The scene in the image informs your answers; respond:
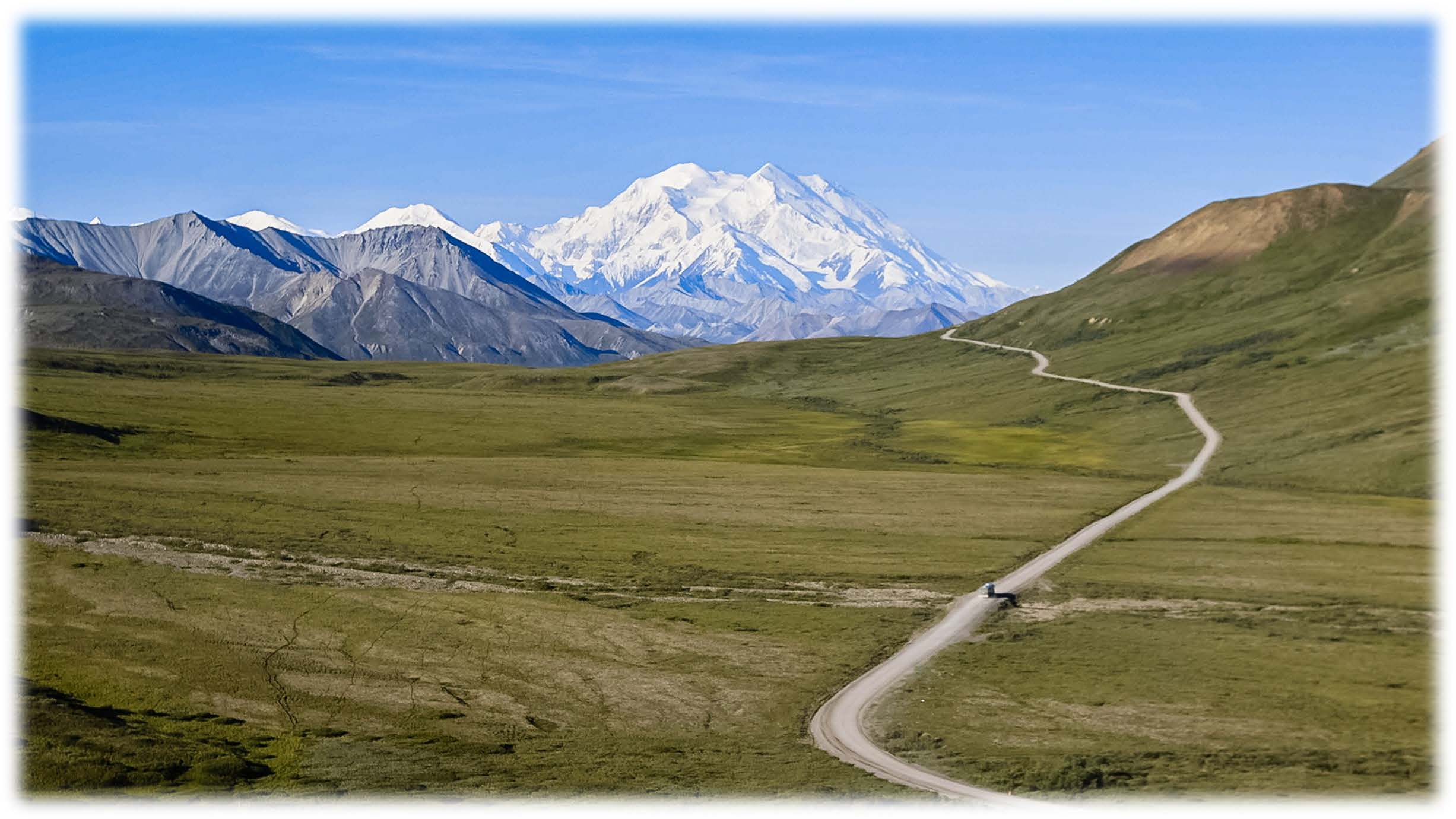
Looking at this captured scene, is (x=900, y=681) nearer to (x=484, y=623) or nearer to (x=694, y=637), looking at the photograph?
(x=694, y=637)

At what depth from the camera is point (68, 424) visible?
Result: 189 m

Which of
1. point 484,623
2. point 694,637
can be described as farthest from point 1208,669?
point 484,623

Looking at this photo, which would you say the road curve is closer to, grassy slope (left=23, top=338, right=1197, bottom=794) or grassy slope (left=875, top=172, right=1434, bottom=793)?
grassy slope (left=875, top=172, right=1434, bottom=793)

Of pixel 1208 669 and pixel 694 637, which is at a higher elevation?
pixel 694 637

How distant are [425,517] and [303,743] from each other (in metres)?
73.1

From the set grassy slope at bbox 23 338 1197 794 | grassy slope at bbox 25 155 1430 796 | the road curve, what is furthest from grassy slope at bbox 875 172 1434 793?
grassy slope at bbox 23 338 1197 794

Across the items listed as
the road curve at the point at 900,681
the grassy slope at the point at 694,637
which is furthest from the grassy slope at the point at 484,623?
the road curve at the point at 900,681

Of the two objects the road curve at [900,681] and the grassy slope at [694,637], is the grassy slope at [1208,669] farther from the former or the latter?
the road curve at [900,681]

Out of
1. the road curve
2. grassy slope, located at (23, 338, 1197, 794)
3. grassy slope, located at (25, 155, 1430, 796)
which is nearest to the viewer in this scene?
the road curve

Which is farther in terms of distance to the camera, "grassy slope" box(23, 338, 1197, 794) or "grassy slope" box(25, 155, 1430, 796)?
"grassy slope" box(25, 155, 1430, 796)

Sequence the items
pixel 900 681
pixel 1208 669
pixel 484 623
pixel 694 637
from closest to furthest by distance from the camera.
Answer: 1. pixel 900 681
2. pixel 1208 669
3. pixel 694 637
4. pixel 484 623

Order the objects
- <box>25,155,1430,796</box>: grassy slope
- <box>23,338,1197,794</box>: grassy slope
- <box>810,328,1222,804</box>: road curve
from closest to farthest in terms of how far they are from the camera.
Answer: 1. <box>810,328,1222,804</box>: road curve
2. <box>23,338,1197,794</box>: grassy slope
3. <box>25,155,1430,796</box>: grassy slope

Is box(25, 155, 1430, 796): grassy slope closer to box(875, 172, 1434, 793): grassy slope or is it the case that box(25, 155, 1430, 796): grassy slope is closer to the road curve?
box(875, 172, 1434, 793): grassy slope

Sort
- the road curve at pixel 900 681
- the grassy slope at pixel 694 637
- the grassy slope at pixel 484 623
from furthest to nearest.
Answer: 1. the grassy slope at pixel 694 637
2. the grassy slope at pixel 484 623
3. the road curve at pixel 900 681
